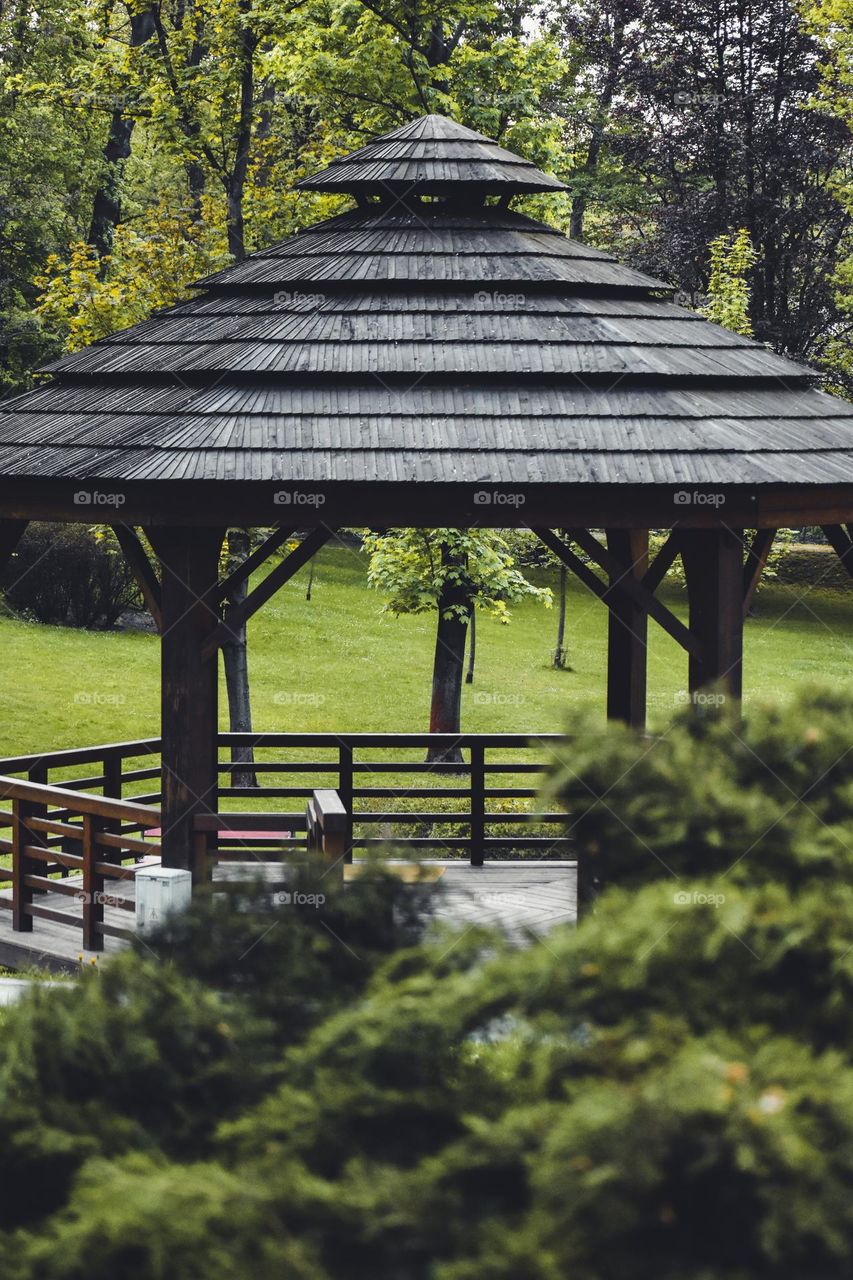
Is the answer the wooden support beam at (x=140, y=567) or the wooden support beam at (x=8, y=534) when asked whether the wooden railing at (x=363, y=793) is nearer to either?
the wooden support beam at (x=140, y=567)

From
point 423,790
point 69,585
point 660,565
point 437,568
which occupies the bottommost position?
point 69,585

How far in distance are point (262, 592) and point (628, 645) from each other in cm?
355

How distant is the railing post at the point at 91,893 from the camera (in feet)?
29.3

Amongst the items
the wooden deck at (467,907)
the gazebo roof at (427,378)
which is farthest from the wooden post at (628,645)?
the gazebo roof at (427,378)

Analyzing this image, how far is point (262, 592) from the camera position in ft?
26.8

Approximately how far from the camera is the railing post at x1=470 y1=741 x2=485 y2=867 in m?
11.5

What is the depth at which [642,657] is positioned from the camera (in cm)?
1072

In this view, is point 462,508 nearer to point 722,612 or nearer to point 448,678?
point 722,612

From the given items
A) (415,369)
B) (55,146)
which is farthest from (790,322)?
(415,369)

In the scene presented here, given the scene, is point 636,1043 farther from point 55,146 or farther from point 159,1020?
point 55,146

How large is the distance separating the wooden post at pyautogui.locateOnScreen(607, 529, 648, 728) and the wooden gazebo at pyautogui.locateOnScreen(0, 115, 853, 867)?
58 cm

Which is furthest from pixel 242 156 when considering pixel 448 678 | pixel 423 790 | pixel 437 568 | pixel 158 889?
pixel 158 889

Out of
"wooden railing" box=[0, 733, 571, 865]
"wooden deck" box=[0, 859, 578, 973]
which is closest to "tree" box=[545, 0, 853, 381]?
"wooden railing" box=[0, 733, 571, 865]

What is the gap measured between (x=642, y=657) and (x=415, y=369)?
3222mm
